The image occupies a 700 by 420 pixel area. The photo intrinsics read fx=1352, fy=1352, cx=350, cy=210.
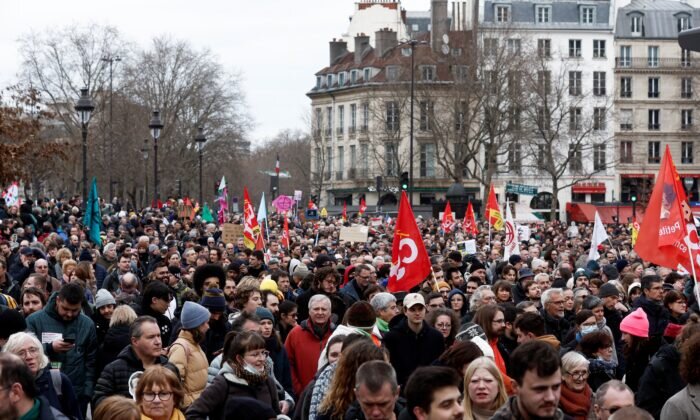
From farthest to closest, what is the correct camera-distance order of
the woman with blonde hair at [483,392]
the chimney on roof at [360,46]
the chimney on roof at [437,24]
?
the chimney on roof at [360,46] < the chimney on roof at [437,24] < the woman with blonde hair at [483,392]

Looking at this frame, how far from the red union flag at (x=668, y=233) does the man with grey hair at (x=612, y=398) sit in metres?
6.12

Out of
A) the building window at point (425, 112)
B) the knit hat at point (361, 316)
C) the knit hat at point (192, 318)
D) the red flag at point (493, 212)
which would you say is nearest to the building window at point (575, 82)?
the building window at point (425, 112)

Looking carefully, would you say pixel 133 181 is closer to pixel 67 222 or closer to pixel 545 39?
pixel 545 39

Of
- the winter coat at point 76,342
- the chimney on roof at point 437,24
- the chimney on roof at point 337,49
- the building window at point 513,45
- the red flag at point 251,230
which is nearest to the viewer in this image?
the winter coat at point 76,342

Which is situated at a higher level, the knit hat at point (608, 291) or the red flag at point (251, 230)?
the red flag at point (251, 230)

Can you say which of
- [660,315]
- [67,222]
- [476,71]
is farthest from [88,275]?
[476,71]

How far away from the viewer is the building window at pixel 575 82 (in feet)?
285

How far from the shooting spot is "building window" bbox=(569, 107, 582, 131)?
7850cm

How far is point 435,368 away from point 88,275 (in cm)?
854

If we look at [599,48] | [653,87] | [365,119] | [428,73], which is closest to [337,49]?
[365,119]

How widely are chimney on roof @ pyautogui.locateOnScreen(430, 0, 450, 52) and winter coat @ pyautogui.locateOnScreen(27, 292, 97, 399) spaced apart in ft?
247

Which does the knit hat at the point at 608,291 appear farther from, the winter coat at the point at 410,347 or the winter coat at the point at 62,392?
the winter coat at the point at 62,392

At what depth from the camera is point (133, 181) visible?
83.8 meters

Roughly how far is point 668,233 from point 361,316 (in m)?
4.70
